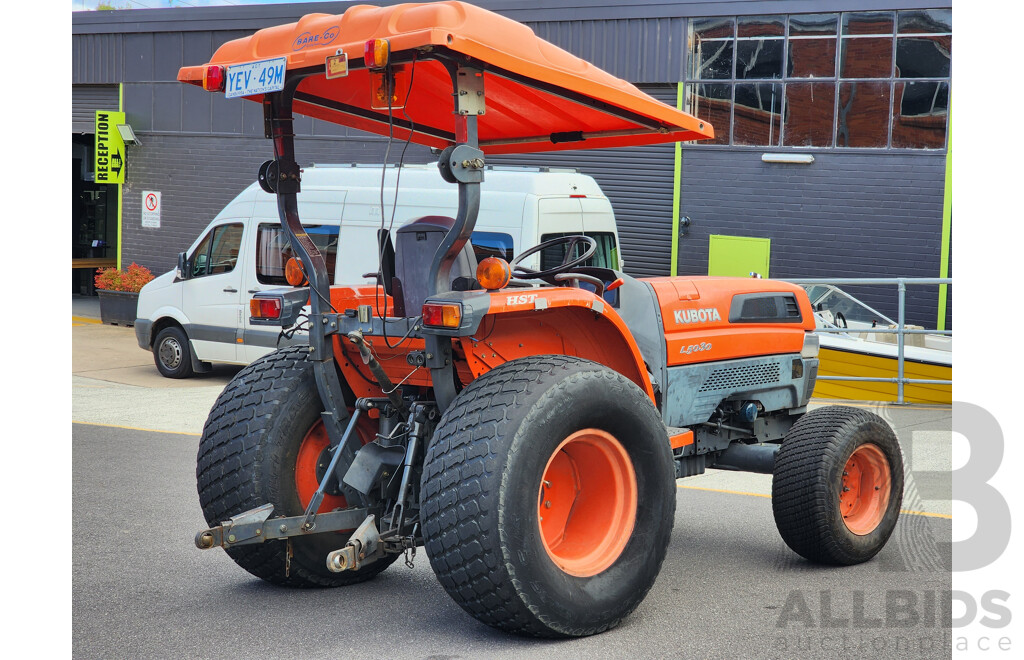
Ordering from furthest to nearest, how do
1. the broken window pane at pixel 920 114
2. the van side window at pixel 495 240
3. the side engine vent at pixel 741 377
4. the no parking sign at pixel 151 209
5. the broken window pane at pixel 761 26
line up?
the no parking sign at pixel 151 209
the broken window pane at pixel 761 26
the broken window pane at pixel 920 114
the van side window at pixel 495 240
the side engine vent at pixel 741 377

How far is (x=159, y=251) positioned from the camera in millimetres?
23594

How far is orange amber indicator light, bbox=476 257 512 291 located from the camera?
445 centimetres

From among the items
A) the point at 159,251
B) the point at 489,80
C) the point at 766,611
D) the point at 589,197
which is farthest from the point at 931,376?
the point at 159,251

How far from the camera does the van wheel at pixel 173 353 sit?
1420cm

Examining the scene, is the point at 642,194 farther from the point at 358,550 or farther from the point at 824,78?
the point at 358,550

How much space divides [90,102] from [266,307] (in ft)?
70.3

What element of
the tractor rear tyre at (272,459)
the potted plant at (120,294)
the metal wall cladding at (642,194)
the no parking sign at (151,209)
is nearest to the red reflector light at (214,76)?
the tractor rear tyre at (272,459)

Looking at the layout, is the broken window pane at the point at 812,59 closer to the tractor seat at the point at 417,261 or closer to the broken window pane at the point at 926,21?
the broken window pane at the point at 926,21

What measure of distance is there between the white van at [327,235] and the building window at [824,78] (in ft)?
20.3

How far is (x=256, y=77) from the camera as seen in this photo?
4625mm

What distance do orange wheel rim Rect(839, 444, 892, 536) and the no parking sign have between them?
19969 millimetres

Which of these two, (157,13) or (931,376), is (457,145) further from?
(157,13)

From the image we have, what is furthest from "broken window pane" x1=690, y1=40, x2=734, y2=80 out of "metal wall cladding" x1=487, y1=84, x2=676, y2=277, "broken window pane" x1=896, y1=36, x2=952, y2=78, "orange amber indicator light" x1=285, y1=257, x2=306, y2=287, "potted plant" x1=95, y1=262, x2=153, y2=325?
"orange amber indicator light" x1=285, y1=257, x2=306, y2=287

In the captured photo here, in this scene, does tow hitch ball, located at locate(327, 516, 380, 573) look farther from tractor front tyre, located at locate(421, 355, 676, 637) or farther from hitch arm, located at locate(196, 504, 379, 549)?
tractor front tyre, located at locate(421, 355, 676, 637)
